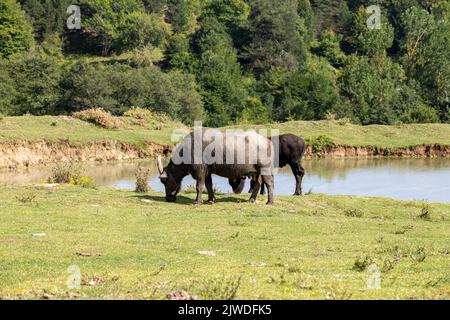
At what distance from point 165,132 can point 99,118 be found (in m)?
4.63

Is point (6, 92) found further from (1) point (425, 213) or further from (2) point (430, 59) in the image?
(2) point (430, 59)

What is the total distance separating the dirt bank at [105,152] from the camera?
42812mm

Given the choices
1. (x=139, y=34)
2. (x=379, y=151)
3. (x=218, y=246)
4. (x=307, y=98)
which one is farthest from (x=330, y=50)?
(x=218, y=246)


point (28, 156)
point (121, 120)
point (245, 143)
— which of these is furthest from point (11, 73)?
point (245, 143)

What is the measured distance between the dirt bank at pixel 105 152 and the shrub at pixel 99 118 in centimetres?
385

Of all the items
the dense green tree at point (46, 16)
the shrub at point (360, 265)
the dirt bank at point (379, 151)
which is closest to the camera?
the shrub at point (360, 265)

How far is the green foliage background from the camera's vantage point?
209ft

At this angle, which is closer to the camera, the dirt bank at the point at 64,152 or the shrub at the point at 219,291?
the shrub at the point at 219,291

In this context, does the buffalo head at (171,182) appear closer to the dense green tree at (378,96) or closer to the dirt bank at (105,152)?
the dirt bank at (105,152)

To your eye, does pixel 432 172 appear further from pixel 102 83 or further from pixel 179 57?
pixel 179 57

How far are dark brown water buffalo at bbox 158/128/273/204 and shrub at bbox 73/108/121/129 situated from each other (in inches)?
1112

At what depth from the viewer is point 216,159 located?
23578 mm

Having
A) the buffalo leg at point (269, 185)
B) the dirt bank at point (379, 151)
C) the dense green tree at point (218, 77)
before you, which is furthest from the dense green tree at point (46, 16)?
the buffalo leg at point (269, 185)
